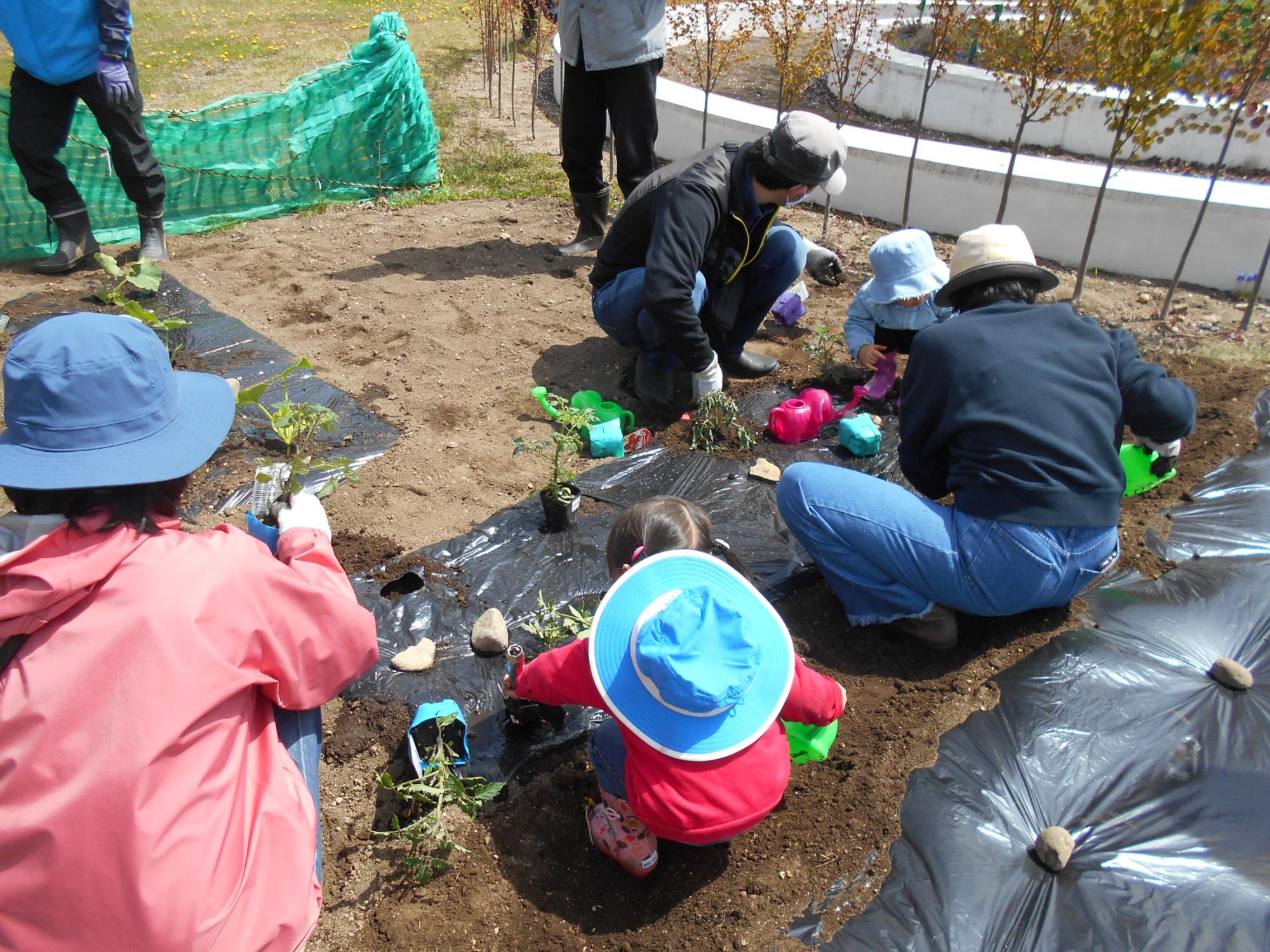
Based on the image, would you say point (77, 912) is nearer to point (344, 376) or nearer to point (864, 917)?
point (864, 917)

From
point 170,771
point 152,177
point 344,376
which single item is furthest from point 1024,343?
point 152,177

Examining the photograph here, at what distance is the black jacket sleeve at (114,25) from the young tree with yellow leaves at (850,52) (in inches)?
146

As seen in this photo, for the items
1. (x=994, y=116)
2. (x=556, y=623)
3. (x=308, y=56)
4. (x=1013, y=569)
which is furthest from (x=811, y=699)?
(x=308, y=56)

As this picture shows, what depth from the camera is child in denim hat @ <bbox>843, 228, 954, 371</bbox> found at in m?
3.28

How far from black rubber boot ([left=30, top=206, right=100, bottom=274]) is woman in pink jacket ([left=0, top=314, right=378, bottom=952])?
376 centimetres

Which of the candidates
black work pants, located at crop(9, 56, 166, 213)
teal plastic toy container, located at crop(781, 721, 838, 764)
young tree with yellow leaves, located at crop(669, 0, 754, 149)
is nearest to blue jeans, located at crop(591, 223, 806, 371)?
teal plastic toy container, located at crop(781, 721, 838, 764)

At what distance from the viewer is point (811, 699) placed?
1.75 metres

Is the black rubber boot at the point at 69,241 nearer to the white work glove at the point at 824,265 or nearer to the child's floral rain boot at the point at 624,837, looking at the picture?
the white work glove at the point at 824,265

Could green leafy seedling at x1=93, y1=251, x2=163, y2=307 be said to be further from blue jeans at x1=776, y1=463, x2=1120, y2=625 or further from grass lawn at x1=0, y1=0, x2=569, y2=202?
blue jeans at x1=776, y1=463, x2=1120, y2=625

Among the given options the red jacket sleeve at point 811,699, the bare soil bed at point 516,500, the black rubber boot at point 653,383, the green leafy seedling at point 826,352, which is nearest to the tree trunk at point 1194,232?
the bare soil bed at point 516,500

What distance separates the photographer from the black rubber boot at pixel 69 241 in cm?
440

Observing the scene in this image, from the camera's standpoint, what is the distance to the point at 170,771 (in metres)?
1.26

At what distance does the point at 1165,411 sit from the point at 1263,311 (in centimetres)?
304

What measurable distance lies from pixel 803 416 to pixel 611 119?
236 centimetres
